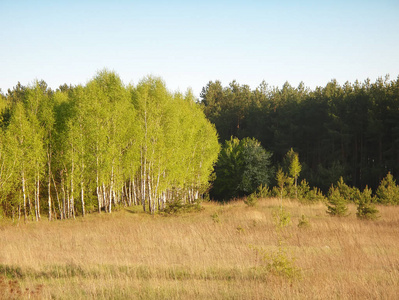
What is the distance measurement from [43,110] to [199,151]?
60.0 ft

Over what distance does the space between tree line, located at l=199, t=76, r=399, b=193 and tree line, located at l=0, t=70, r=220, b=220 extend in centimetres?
2702

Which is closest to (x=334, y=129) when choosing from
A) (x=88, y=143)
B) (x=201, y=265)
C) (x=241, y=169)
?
(x=241, y=169)

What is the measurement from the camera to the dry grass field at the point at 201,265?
727 centimetres

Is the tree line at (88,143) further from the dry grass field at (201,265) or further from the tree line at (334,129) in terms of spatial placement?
the tree line at (334,129)

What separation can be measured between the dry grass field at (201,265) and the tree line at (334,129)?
32.3 meters

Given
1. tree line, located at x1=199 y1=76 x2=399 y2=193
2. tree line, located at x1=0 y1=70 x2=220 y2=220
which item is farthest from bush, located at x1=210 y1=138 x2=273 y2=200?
tree line, located at x1=0 y1=70 x2=220 y2=220

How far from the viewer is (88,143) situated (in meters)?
26.9

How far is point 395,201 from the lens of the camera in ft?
91.4

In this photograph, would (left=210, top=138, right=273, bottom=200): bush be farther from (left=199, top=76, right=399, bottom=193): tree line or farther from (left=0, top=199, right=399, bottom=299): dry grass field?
(left=0, top=199, right=399, bottom=299): dry grass field

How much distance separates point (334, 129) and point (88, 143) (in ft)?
126

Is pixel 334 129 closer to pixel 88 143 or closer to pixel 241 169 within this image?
pixel 241 169

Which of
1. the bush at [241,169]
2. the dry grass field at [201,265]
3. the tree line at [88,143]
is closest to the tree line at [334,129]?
the bush at [241,169]

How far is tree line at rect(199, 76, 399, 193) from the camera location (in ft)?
149

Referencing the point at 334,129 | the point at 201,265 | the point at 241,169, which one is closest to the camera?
the point at 201,265
